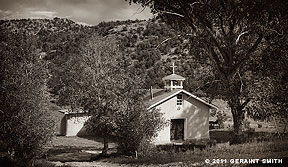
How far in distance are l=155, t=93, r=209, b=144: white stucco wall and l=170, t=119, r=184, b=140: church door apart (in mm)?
480

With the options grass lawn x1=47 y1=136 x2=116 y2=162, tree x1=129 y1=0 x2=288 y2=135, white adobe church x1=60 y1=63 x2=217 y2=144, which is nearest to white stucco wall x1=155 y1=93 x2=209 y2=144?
white adobe church x1=60 y1=63 x2=217 y2=144

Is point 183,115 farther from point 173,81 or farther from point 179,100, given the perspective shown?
point 173,81

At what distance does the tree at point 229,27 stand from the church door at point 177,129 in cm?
1114

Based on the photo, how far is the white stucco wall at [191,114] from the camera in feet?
100

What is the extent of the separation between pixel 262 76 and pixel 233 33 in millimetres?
3917

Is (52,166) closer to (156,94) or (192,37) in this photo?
(192,37)

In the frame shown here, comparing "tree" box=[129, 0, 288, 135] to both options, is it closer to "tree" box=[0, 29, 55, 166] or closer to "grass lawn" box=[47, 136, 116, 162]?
"tree" box=[0, 29, 55, 166]

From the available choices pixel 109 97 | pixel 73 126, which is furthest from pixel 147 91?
pixel 73 126

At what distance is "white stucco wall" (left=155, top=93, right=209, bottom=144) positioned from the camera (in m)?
30.6

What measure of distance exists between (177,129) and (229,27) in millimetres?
14513

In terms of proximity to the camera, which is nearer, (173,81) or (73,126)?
(173,81)

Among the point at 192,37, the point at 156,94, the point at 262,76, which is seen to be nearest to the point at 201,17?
the point at 192,37

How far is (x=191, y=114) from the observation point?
3123 cm

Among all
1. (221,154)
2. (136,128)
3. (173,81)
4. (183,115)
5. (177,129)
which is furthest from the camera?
(173,81)
